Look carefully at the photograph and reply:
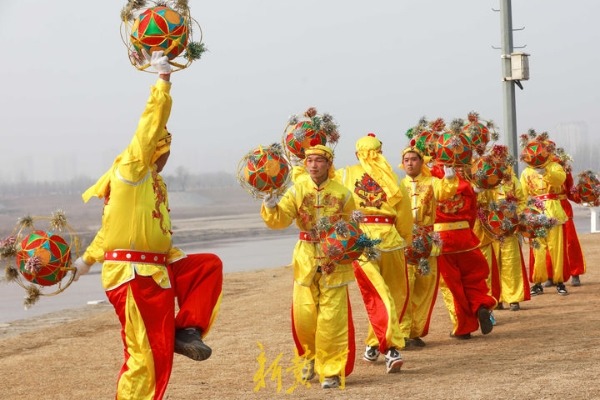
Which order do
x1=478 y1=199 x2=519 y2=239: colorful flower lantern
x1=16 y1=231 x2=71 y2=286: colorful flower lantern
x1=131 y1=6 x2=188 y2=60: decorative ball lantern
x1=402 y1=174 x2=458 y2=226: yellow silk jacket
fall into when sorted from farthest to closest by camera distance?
x1=478 y1=199 x2=519 y2=239: colorful flower lantern → x1=402 y1=174 x2=458 y2=226: yellow silk jacket → x1=16 y1=231 x2=71 y2=286: colorful flower lantern → x1=131 y1=6 x2=188 y2=60: decorative ball lantern

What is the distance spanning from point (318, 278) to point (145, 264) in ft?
6.84

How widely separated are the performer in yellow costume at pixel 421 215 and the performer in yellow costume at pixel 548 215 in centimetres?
404

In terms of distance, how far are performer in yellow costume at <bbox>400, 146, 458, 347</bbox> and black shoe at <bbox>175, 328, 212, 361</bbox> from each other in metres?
3.76

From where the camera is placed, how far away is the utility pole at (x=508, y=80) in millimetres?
19500

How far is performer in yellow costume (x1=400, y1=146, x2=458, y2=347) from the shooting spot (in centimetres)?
1067

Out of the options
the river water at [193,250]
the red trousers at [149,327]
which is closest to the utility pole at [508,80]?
the river water at [193,250]

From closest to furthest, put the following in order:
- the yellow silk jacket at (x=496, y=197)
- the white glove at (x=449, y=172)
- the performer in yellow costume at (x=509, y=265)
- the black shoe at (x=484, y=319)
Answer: the white glove at (x=449, y=172)
the black shoe at (x=484, y=319)
the yellow silk jacket at (x=496, y=197)
the performer in yellow costume at (x=509, y=265)

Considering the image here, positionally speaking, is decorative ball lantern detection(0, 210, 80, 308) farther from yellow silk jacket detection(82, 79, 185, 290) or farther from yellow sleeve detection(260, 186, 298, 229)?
yellow sleeve detection(260, 186, 298, 229)

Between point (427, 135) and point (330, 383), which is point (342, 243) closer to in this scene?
point (330, 383)

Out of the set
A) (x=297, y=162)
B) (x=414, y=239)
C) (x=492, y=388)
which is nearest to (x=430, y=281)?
(x=414, y=239)

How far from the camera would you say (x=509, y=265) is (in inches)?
524

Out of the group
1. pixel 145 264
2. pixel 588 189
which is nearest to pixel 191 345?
pixel 145 264

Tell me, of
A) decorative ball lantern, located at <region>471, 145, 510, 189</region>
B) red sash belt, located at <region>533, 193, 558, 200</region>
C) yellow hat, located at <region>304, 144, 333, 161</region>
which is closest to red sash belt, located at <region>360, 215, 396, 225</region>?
yellow hat, located at <region>304, 144, 333, 161</region>

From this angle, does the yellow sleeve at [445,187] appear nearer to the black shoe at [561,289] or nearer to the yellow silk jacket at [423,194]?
the yellow silk jacket at [423,194]
